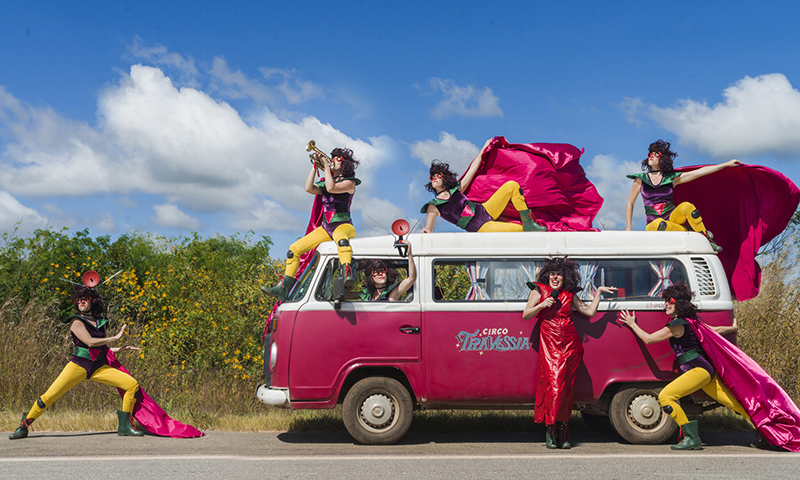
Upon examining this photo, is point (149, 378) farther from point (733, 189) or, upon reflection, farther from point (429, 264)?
point (733, 189)

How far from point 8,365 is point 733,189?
11.6 metres

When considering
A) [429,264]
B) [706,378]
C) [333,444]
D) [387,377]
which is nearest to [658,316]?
[706,378]

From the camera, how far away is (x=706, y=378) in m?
6.97

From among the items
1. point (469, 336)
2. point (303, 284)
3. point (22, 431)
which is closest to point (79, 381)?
point (22, 431)

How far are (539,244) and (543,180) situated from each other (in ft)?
5.42

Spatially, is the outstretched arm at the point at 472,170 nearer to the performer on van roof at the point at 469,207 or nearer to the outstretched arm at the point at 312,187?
the performer on van roof at the point at 469,207

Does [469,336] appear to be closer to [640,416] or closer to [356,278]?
[356,278]

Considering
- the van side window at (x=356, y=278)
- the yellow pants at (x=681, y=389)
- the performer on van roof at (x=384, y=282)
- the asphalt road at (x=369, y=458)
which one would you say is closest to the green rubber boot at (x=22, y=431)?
the asphalt road at (x=369, y=458)

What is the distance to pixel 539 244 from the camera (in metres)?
7.30

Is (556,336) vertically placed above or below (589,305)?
below

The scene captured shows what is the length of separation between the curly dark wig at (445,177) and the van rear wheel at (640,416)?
11.1 ft

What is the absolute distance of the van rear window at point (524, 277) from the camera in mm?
7215

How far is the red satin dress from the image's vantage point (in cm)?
681

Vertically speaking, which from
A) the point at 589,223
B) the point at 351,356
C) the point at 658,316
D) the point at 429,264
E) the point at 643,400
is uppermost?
the point at 589,223
